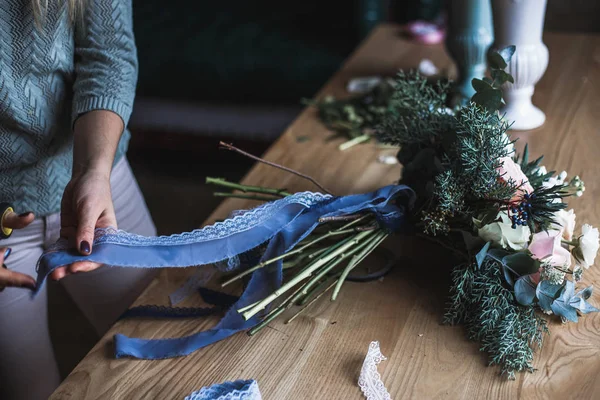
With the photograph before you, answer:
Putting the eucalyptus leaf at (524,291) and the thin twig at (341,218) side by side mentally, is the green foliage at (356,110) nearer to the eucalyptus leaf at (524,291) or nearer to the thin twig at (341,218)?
the thin twig at (341,218)

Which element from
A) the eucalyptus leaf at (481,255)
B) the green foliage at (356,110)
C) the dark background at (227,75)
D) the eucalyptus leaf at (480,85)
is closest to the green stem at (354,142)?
the green foliage at (356,110)

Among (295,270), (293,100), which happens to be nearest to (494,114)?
(295,270)

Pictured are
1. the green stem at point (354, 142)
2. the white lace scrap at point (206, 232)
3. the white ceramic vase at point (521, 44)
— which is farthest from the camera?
the green stem at point (354, 142)

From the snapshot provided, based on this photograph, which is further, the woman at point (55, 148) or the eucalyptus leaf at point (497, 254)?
the woman at point (55, 148)

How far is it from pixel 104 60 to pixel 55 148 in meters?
0.18

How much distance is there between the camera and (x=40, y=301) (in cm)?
116

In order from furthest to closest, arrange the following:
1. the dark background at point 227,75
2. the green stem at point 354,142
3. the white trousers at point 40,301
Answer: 1. the dark background at point 227,75
2. the green stem at point 354,142
3. the white trousers at point 40,301

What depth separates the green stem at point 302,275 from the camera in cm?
85

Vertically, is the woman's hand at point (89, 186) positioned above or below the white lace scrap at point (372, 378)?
above

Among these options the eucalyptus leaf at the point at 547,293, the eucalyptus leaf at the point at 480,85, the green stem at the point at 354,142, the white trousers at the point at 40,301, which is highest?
the eucalyptus leaf at the point at 480,85

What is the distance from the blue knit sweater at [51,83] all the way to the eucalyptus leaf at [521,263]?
0.64 meters

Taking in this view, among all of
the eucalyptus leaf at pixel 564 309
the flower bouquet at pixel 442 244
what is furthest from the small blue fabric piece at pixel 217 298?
the eucalyptus leaf at pixel 564 309

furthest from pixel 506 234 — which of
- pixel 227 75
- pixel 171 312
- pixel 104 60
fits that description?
pixel 227 75

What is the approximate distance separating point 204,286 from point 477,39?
0.85 metres
